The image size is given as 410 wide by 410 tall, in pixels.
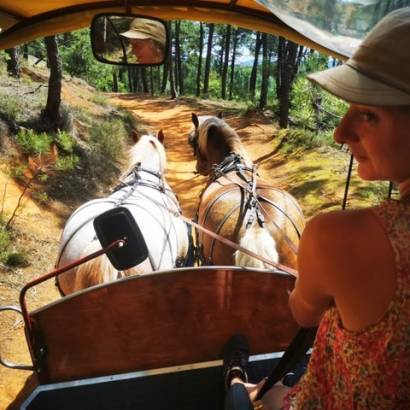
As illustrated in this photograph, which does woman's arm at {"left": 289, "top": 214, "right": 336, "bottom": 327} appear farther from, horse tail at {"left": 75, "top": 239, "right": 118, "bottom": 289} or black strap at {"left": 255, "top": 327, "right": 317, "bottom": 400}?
horse tail at {"left": 75, "top": 239, "right": 118, "bottom": 289}

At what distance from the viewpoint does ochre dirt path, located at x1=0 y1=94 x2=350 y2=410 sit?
4543 millimetres

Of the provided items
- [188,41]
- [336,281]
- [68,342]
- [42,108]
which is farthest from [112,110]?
[188,41]

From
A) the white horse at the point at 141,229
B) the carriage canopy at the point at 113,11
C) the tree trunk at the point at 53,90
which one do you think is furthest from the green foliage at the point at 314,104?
the carriage canopy at the point at 113,11

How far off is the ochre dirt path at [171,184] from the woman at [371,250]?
3659 mm

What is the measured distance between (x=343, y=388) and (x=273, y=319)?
1012 mm

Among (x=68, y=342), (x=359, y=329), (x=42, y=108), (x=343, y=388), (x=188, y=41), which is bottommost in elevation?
(x=188, y=41)

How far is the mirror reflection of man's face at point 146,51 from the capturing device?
291cm

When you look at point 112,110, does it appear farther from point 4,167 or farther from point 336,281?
point 336,281

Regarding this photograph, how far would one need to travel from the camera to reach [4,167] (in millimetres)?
7461

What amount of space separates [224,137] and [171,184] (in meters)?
6.02

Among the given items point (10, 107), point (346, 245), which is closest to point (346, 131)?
point (346, 245)

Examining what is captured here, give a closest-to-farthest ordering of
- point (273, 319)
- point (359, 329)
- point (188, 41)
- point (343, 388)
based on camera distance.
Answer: point (359, 329) < point (343, 388) < point (273, 319) < point (188, 41)

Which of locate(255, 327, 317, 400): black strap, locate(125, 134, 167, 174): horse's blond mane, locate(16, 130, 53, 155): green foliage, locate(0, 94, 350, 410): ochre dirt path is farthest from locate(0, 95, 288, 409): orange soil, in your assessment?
locate(255, 327, 317, 400): black strap

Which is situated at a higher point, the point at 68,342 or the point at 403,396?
the point at 403,396
